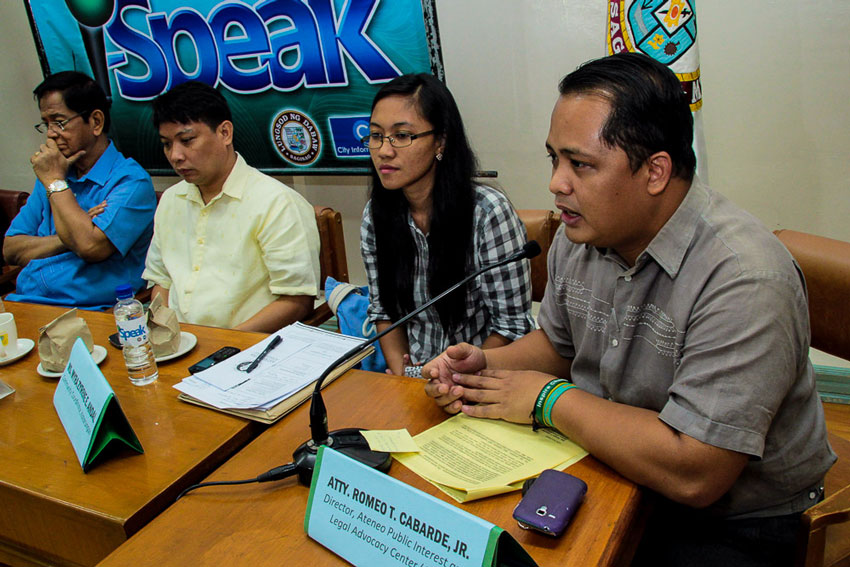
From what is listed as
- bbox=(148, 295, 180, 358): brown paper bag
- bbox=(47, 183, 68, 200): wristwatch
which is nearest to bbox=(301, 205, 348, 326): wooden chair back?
bbox=(148, 295, 180, 358): brown paper bag

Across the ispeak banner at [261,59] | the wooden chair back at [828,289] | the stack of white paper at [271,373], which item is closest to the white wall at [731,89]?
the ispeak banner at [261,59]

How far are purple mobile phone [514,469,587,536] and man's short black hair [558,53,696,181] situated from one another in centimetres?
50

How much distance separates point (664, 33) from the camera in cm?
192

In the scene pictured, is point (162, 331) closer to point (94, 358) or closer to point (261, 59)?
point (94, 358)

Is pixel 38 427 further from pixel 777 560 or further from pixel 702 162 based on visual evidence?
pixel 702 162

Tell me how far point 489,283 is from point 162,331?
85 centimetres

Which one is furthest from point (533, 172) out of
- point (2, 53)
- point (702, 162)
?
point (2, 53)

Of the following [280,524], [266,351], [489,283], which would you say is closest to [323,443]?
[280,524]

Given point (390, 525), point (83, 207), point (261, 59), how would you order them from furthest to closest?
point (261, 59) → point (83, 207) → point (390, 525)

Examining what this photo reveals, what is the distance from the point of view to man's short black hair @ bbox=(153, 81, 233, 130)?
6.84ft

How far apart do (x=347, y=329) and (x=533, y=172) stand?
45.7 inches

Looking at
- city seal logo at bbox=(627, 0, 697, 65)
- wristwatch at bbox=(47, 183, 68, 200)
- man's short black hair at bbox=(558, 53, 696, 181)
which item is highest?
city seal logo at bbox=(627, 0, 697, 65)

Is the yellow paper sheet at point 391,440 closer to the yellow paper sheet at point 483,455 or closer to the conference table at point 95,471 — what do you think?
the yellow paper sheet at point 483,455

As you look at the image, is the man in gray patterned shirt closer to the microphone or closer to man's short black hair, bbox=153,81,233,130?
the microphone
